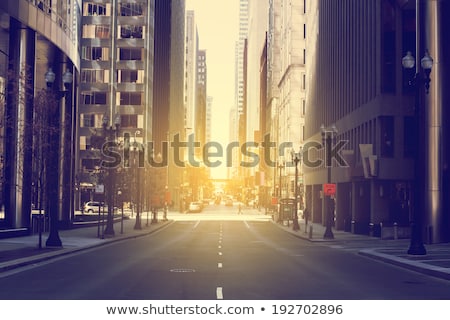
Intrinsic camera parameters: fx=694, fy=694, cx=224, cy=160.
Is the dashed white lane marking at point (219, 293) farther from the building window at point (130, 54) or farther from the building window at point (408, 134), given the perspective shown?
the building window at point (130, 54)

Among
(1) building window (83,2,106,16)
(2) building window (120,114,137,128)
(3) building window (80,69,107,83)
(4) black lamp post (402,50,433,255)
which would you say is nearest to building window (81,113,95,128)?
(2) building window (120,114,137,128)

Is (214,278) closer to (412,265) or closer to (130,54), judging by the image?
(412,265)

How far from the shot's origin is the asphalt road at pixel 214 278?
56.9 ft

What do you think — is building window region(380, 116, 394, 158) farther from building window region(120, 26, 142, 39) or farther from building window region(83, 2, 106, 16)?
building window region(83, 2, 106, 16)

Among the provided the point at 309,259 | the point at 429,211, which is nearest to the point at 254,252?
the point at 309,259

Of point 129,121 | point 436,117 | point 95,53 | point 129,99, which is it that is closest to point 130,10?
point 95,53

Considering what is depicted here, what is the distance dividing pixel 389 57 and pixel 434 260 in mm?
25641

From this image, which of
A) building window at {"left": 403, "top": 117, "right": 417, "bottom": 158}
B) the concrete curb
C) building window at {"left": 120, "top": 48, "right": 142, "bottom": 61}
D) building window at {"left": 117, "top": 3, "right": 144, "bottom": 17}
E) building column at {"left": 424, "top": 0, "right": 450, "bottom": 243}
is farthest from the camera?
building window at {"left": 117, "top": 3, "right": 144, "bottom": 17}

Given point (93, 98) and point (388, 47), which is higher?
point (93, 98)

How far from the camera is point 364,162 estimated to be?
51188 mm

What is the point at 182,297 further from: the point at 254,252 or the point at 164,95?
the point at 164,95

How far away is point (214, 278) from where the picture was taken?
70.0ft

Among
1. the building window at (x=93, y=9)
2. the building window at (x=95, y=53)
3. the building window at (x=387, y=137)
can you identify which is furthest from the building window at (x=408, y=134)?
the building window at (x=93, y=9)

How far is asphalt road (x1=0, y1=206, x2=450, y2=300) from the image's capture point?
17344 millimetres
